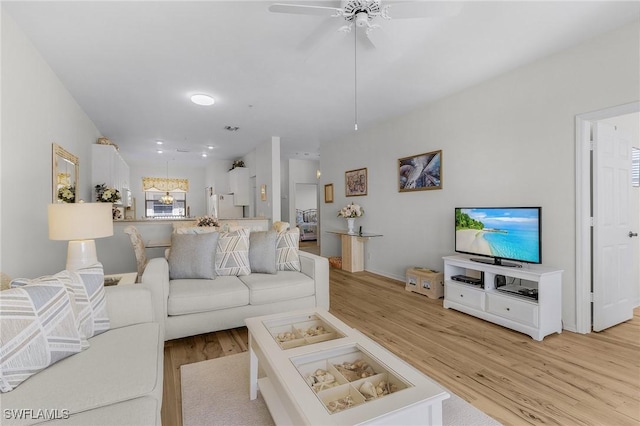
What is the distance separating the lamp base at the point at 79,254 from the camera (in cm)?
227

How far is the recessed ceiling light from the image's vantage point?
148 inches

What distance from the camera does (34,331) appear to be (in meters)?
1.24

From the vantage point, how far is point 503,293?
294 cm

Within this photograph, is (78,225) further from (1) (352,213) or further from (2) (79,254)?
(1) (352,213)

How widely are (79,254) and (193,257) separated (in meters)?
0.86

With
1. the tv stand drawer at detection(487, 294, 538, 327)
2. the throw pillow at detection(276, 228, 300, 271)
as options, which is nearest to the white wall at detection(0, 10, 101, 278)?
the throw pillow at detection(276, 228, 300, 271)

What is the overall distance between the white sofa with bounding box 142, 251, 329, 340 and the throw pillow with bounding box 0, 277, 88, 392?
2.96 feet

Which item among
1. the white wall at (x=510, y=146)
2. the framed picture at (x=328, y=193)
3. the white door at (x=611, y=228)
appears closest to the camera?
the white wall at (x=510, y=146)

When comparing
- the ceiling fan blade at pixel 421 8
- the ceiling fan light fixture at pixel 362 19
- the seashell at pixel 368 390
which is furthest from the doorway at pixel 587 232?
the seashell at pixel 368 390

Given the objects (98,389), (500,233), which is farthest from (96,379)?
(500,233)

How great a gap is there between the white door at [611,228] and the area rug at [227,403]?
2.03 metres

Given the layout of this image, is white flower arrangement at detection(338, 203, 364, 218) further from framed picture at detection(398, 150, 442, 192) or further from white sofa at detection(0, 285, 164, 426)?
white sofa at detection(0, 285, 164, 426)

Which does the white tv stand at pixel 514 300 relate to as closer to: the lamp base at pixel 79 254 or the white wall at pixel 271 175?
the lamp base at pixel 79 254

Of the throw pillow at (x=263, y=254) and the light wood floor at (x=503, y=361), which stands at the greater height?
the throw pillow at (x=263, y=254)
